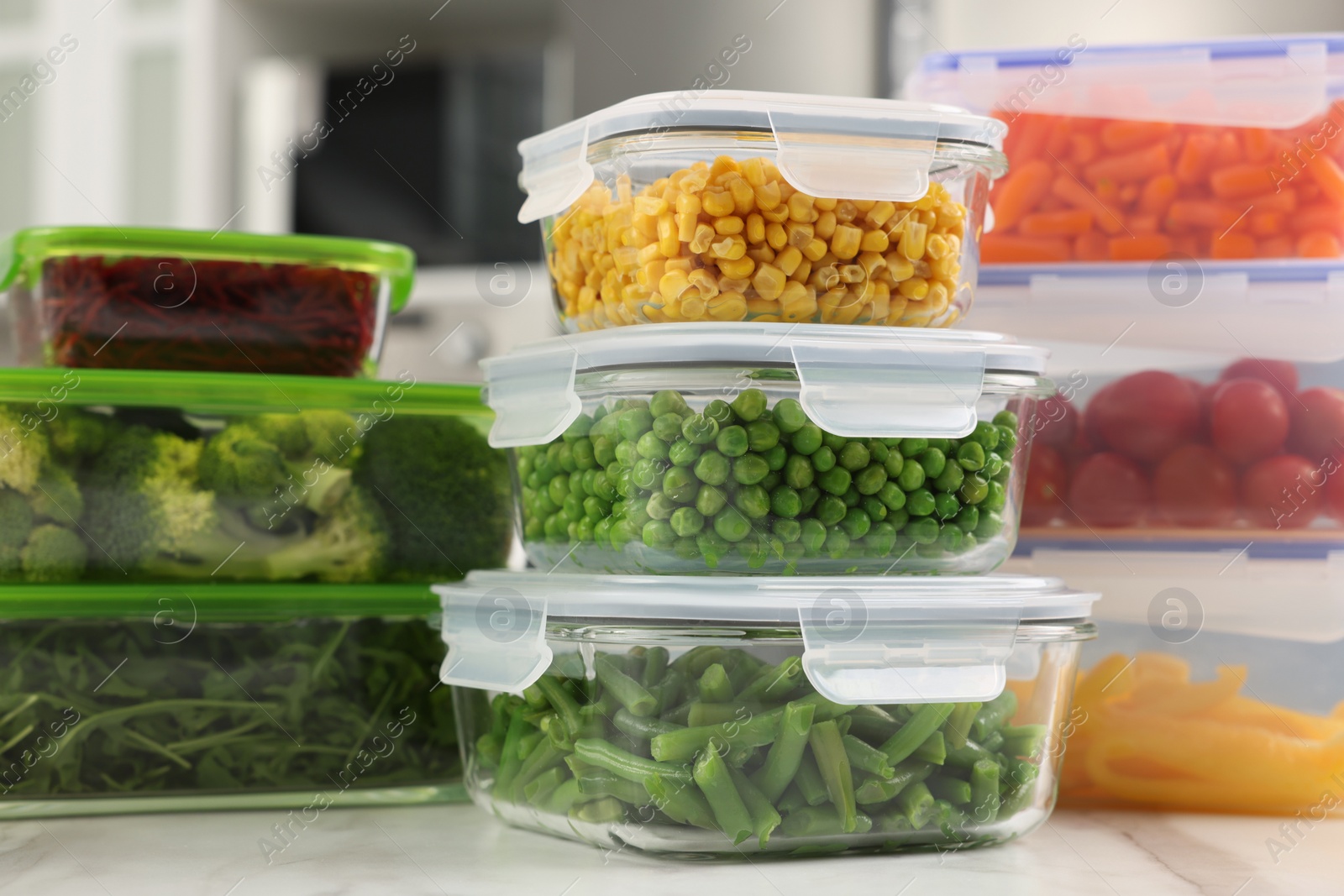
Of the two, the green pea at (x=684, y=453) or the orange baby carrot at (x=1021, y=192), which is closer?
the green pea at (x=684, y=453)

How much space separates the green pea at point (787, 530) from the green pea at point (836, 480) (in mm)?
28

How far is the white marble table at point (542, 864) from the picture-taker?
695mm

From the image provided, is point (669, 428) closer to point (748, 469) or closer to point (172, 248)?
point (748, 469)

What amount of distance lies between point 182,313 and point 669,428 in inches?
15.7

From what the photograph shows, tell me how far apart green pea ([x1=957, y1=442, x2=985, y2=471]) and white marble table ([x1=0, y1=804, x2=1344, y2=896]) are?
0.24 meters

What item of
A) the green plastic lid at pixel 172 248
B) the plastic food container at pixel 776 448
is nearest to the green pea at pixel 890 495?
the plastic food container at pixel 776 448

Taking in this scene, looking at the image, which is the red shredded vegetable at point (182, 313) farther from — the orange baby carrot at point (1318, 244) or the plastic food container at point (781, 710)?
the orange baby carrot at point (1318, 244)

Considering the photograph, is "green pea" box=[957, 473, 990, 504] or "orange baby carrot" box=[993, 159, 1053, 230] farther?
"orange baby carrot" box=[993, 159, 1053, 230]

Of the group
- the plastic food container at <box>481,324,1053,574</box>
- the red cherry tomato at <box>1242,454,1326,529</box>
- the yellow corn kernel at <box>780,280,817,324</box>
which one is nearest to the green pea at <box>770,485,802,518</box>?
the plastic food container at <box>481,324,1053,574</box>

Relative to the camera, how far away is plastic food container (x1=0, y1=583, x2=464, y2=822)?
852mm

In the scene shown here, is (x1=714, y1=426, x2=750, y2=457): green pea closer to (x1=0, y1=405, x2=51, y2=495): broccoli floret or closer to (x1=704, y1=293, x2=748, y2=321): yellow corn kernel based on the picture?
(x1=704, y1=293, x2=748, y2=321): yellow corn kernel

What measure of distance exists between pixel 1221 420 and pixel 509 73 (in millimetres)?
1677

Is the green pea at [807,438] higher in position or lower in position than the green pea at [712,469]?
higher

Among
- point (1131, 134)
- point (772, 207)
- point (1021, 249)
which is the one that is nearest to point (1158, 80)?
point (1131, 134)
